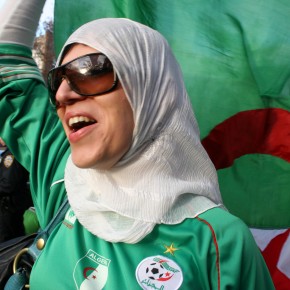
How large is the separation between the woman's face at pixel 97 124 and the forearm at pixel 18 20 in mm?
583

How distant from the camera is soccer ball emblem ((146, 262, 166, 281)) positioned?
3.71 feet

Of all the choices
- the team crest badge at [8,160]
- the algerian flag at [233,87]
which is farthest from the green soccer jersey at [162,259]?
the team crest badge at [8,160]

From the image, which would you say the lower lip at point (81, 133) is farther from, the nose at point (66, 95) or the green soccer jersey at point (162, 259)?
the green soccer jersey at point (162, 259)

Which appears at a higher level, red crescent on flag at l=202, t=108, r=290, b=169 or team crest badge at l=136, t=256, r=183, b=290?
team crest badge at l=136, t=256, r=183, b=290

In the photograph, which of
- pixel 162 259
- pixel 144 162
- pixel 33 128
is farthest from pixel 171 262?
pixel 33 128

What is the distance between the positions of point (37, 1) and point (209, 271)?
1339 millimetres

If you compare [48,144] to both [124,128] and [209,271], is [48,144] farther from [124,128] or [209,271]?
[209,271]

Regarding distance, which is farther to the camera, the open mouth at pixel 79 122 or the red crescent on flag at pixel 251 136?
the red crescent on flag at pixel 251 136

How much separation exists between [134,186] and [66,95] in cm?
36

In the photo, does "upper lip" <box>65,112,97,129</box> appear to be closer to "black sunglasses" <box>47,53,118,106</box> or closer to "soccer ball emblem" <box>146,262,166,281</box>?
"black sunglasses" <box>47,53,118,106</box>

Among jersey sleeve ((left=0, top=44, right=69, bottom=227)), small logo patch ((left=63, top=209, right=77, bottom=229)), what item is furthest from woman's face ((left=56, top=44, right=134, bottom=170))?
jersey sleeve ((left=0, top=44, right=69, bottom=227))

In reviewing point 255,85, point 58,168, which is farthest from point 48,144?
point 255,85

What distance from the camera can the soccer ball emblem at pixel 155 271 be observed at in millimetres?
1130

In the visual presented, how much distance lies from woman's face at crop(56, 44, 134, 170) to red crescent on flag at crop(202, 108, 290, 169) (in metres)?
1.09
